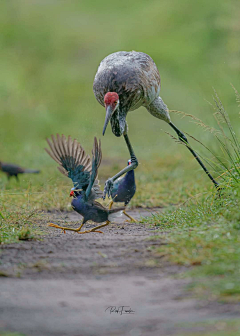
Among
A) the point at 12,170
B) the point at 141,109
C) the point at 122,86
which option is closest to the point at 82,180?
the point at 122,86

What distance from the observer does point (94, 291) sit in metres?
3.39

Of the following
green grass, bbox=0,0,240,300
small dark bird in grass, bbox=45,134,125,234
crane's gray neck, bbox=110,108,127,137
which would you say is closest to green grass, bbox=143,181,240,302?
green grass, bbox=0,0,240,300

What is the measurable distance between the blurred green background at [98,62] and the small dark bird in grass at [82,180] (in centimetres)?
409

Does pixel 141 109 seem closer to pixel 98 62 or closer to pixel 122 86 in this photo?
pixel 98 62

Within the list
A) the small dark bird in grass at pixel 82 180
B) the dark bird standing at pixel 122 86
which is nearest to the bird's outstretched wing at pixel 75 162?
the small dark bird in grass at pixel 82 180

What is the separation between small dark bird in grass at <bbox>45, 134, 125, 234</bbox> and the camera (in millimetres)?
5340

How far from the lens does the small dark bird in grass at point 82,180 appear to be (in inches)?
210

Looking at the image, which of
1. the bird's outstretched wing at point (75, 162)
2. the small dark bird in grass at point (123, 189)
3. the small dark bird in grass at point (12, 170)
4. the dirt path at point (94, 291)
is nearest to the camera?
the dirt path at point (94, 291)

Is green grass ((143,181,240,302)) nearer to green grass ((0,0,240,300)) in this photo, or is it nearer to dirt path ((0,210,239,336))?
green grass ((0,0,240,300))

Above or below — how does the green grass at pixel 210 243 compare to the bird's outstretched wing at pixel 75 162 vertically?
below

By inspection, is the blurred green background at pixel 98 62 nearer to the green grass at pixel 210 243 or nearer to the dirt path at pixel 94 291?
the green grass at pixel 210 243

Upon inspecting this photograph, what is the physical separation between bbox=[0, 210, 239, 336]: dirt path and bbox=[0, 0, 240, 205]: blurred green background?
556 cm

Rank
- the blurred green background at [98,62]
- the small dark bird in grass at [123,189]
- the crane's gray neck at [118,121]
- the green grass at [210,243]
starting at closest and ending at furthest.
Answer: the green grass at [210,243]
the crane's gray neck at [118,121]
the small dark bird in grass at [123,189]
the blurred green background at [98,62]

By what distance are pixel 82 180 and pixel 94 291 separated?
2321 mm
